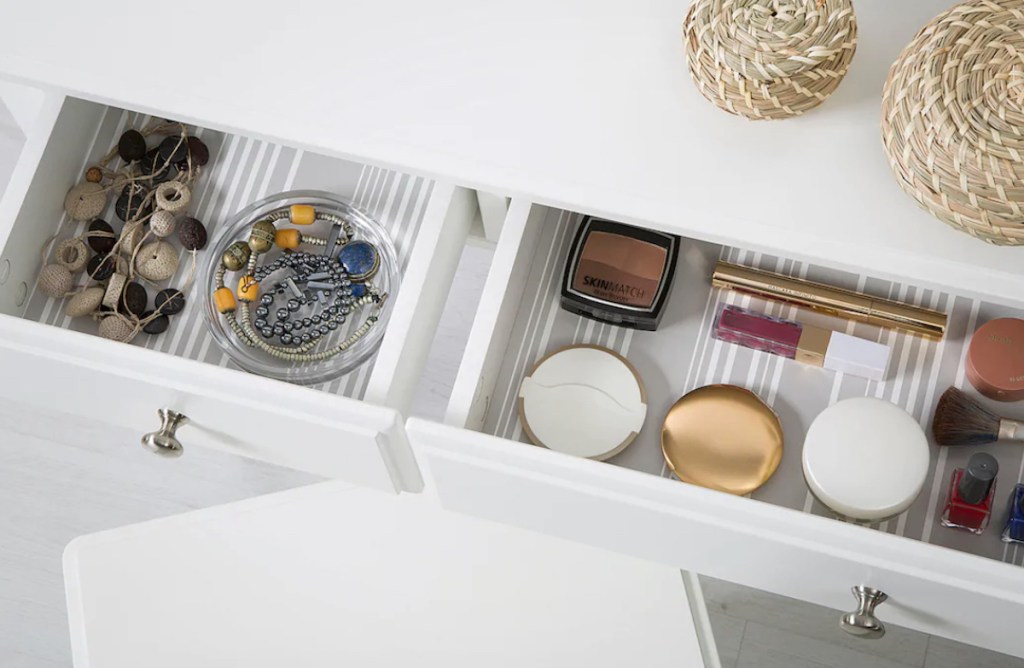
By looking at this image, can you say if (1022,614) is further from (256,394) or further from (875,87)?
(256,394)

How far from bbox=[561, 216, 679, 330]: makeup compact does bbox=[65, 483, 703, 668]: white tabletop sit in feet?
1.01

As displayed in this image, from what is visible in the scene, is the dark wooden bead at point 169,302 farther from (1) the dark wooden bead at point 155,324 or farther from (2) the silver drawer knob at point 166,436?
(2) the silver drawer knob at point 166,436

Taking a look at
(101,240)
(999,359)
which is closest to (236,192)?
(101,240)

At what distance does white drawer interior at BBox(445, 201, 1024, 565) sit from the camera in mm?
838

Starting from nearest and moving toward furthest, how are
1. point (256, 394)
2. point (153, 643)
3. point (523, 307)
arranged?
point (256, 394) < point (523, 307) < point (153, 643)

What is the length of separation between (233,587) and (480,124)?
2.18 feet

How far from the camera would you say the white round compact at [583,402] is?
2.85 feet

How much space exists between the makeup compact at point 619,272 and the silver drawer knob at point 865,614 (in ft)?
0.91

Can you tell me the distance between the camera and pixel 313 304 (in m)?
0.96

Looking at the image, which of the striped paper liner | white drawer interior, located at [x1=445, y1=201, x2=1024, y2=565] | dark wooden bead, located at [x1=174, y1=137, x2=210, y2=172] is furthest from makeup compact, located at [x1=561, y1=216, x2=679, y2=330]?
dark wooden bead, located at [x1=174, y1=137, x2=210, y2=172]

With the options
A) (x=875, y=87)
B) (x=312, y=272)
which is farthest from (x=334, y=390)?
(x=875, y=87)

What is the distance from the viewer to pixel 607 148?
605 mm

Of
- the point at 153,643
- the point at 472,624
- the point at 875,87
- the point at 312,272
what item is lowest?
the point at 153,643

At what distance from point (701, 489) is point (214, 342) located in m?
0.49
